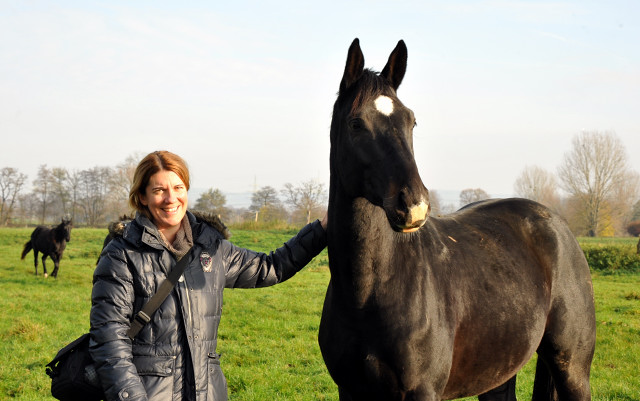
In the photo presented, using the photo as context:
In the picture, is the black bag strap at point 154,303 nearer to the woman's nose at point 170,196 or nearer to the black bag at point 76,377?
the black bag at point 76,377

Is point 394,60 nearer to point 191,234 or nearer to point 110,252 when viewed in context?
point 191,234

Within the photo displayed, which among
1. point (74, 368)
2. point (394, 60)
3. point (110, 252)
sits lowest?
point (74, 368)

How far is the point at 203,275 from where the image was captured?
2768 mm

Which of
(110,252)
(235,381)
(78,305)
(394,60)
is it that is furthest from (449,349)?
(78,305)

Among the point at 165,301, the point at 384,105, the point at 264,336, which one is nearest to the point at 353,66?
the point at 384,105

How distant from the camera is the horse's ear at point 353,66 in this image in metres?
2.77

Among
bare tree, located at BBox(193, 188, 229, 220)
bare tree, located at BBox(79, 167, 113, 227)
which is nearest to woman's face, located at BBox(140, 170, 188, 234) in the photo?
bare tree, located at BBox(193, 188, 229, 220)

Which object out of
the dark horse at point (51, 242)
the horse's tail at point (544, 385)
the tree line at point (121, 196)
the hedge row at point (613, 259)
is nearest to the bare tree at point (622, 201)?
the tree line at point (121, 196)

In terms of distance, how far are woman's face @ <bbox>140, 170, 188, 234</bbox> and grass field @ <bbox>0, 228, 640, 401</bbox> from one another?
349 centimetres

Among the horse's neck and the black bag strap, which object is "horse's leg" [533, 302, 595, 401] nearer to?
the horse's neck

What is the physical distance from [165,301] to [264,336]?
6.32 m

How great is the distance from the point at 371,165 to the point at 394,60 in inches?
28.4

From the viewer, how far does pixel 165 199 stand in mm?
2838

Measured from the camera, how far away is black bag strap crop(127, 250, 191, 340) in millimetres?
2549
